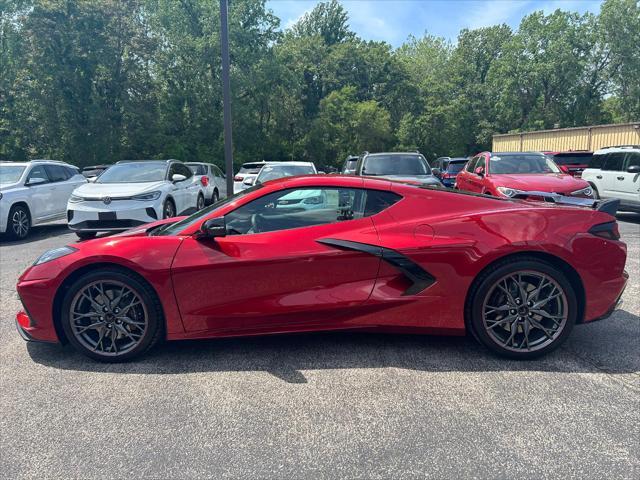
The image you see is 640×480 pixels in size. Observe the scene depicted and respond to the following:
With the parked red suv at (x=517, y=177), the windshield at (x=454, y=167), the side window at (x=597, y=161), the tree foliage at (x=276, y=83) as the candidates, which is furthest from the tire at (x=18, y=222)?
the tree foliage at (x=276, y=83)

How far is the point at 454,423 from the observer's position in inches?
112

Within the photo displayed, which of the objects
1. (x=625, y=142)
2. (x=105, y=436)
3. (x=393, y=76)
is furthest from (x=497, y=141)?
(x=105, y=436)

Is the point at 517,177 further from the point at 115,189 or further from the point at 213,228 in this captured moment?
the point at 115,189

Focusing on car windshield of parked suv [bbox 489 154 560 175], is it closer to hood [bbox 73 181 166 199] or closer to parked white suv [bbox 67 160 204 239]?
parked white suv [bbox 67 160 204 239]

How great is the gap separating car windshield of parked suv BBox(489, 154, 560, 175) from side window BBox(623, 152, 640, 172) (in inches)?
97.8

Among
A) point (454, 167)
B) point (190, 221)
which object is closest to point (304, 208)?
point (190, 221)

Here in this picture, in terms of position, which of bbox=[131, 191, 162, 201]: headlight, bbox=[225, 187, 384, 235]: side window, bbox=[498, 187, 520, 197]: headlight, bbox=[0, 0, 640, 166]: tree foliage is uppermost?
bbox=[0, 0, 640, 166]: tree foliage

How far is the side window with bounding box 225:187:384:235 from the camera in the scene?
3709 millimetres

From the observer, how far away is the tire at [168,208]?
914 centimetres

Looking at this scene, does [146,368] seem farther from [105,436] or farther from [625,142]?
[625,142]

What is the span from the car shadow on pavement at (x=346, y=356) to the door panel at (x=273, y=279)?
365 mm

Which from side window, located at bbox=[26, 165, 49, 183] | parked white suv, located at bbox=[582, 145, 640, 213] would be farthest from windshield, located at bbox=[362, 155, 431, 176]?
side window, located at bbox=[26, 165, 49, 183]

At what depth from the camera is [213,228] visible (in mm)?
3559

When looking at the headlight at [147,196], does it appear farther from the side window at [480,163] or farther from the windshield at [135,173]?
the side window at [480,163]
